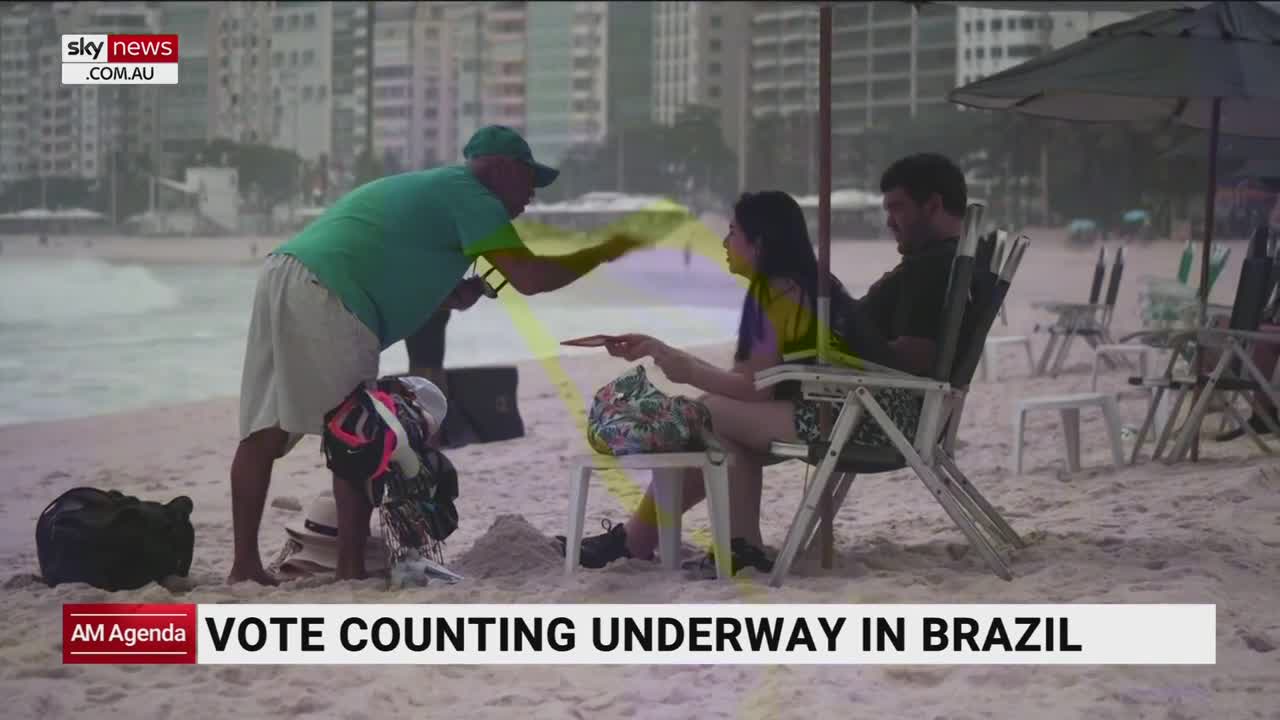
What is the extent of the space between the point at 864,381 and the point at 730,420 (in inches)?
13.2

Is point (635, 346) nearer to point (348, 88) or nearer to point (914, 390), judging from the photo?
point (914, 390)

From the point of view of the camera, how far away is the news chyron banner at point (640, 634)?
2846 mm

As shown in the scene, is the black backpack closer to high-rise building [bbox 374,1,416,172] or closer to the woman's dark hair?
the woman's dark hair

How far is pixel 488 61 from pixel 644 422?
223ft

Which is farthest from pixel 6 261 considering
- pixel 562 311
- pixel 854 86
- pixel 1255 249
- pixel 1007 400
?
pixel 1255 249

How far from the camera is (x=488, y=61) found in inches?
2749

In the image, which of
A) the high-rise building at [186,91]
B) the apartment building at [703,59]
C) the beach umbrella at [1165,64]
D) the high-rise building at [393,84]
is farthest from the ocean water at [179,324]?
the high-rise building at [393,84]

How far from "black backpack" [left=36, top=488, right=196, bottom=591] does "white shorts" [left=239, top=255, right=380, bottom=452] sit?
1.04ft

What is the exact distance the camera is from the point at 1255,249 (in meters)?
5.77

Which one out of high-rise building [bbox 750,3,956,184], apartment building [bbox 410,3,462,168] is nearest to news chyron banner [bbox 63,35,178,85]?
high-rise building [bbox 750,3,956,184]

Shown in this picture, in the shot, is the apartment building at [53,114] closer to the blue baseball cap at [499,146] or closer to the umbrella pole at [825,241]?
the blue baseball cap at [499,146]

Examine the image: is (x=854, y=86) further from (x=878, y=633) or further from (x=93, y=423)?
(x=878, y=633)

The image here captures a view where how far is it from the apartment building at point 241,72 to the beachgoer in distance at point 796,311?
190 ft

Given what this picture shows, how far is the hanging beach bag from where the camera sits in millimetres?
3459
